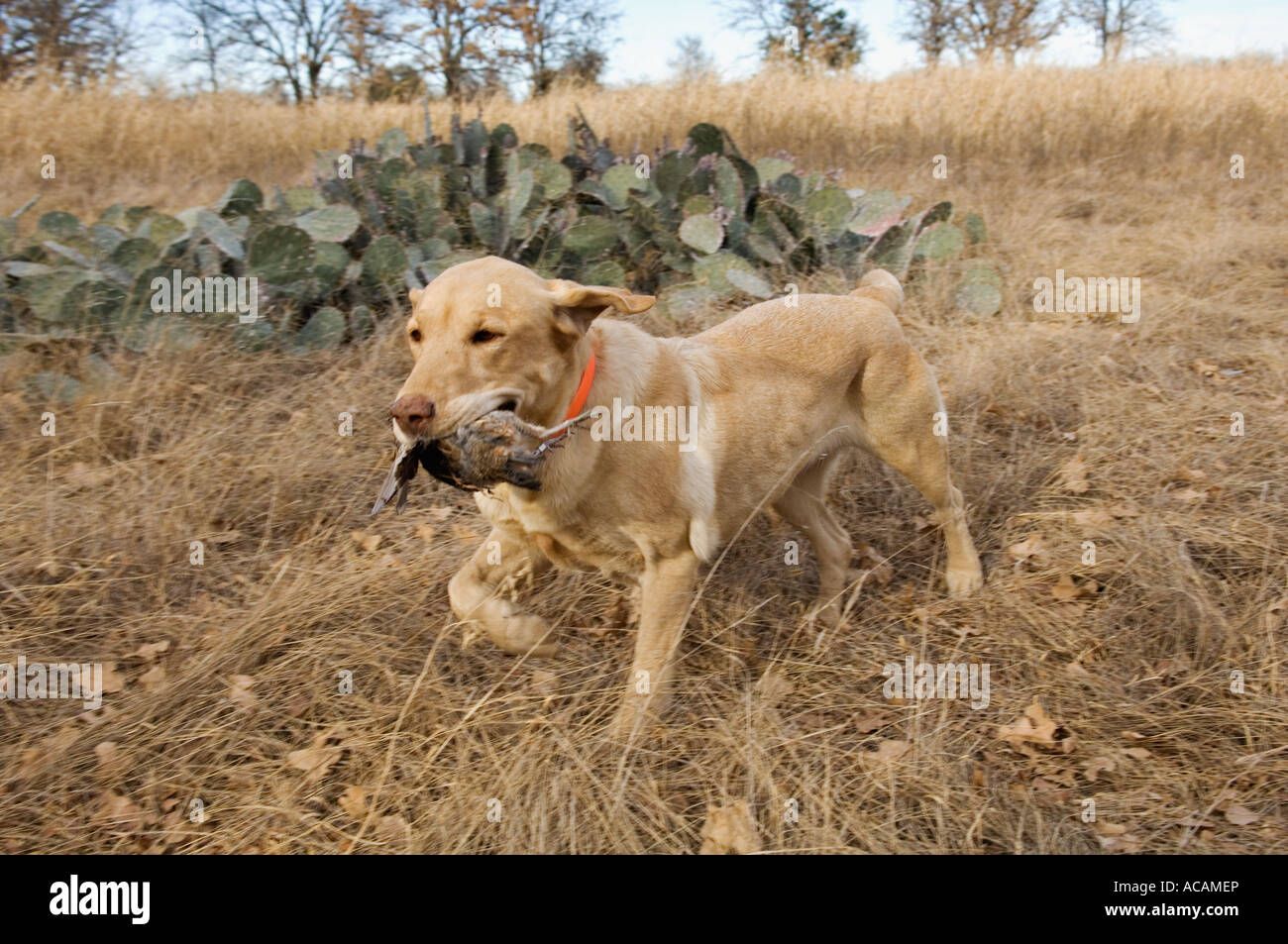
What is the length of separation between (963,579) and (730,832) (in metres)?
2.09

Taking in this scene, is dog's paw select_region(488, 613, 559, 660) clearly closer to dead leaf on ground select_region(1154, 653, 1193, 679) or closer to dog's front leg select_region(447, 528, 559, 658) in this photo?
dog's front leg select_region(447, 528, 559, 658)

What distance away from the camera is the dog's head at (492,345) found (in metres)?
2.93

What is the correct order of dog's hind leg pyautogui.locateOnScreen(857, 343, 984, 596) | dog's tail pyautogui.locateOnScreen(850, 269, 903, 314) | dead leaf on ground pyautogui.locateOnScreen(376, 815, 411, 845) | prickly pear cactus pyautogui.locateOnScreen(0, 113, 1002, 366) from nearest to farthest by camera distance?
dead leaf on ground pyautogui.locateOnScreen(376, 815, 411, 845), dog's hind leg pyautogui.locateOnScreen(857, 343, 984, 596), dog's tail pyautogui.locateOnScreen(850, 269, 903, 314), prickly pear cactus pyautogui.locateOnScreen(0, 113, 1002, 366)

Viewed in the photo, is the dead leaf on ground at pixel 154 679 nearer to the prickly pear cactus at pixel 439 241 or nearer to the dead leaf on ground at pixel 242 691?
the dead leaf on ground at pixel 242 691

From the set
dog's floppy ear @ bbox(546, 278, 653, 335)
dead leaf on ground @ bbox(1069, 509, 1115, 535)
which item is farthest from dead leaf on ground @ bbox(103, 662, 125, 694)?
dead leaf on ground @ bbox(1069, 509, 1115, 535)

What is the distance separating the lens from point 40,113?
13062 mm

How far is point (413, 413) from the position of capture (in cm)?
282

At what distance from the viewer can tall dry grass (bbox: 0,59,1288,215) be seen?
478 inches

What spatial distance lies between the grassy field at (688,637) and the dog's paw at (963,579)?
8cm

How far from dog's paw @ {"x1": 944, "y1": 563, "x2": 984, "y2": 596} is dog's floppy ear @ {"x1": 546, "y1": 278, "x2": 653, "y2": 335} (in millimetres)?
2241

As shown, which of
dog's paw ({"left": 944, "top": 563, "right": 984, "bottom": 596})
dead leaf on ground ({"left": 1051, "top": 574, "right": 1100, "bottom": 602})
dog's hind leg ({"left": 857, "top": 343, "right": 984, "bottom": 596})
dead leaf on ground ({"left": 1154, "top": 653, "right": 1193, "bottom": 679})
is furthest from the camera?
dog's paw ({"left": 944, "top": 563, "right": 984, "bottom": 596})

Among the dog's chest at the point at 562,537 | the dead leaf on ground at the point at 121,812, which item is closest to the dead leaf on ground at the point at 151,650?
the dead leaf on ground at the point at 121,812

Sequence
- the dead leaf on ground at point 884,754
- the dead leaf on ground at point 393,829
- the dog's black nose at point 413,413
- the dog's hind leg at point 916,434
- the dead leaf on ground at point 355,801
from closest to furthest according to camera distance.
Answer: the dog's black nose at point 413,413 < the dead leaf on ground at point 393,829 < the dead leaf on ground at point 355,801 < the dead leaf on ground at point 884,754 < the dog's hind leg at point 916,434

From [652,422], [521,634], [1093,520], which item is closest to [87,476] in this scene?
[521,634]
